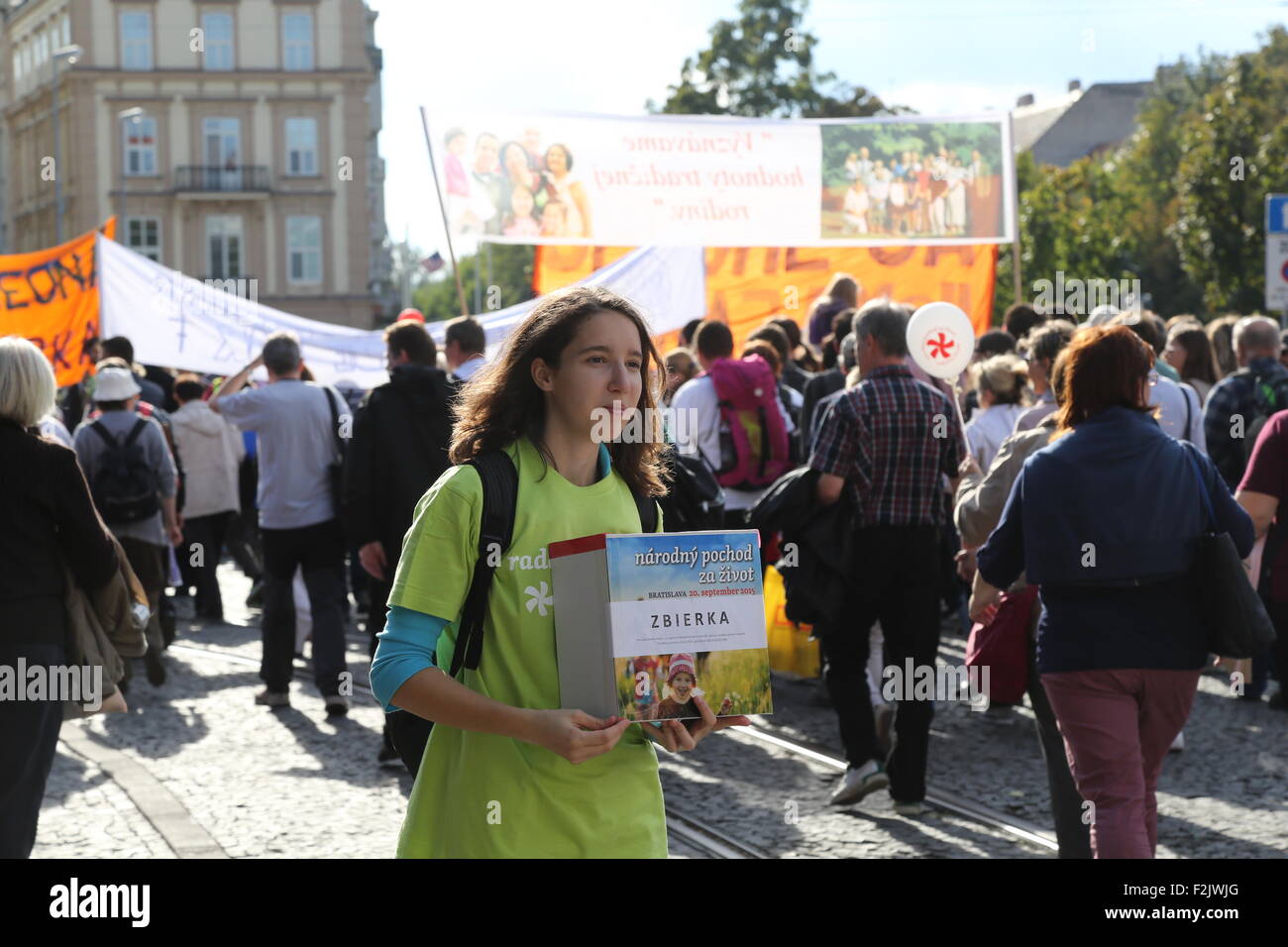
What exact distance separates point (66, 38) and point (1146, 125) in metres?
→ 40.8

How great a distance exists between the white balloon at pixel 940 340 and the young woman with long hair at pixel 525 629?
4658mm

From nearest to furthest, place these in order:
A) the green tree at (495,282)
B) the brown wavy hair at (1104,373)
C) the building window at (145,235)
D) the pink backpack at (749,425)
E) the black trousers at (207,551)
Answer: the brown wavy hair at (1104,373)
the pink backpack at (749,425)
the black trousers at (207,551)
the building window at (145,235)
the green tree at (495,282)

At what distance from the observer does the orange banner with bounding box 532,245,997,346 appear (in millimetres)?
14250

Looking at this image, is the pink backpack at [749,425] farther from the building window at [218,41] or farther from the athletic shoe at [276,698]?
the building window at [218,41]

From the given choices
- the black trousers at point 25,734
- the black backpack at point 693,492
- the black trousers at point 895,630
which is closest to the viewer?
the black trousers at point 25,734

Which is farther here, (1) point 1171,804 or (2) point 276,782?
(2) point 276,782

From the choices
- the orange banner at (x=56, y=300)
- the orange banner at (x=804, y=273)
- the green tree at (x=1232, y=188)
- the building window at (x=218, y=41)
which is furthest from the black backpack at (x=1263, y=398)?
the building window at (x=218, y=41)

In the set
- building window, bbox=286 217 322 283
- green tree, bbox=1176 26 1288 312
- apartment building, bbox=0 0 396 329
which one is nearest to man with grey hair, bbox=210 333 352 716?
green tree, bbox=1176 26 1288 312

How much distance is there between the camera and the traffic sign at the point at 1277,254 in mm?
14250

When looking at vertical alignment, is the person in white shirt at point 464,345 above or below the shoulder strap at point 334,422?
above

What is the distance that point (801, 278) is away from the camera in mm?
14562

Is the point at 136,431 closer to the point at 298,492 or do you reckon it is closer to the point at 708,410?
the point at 298,492
